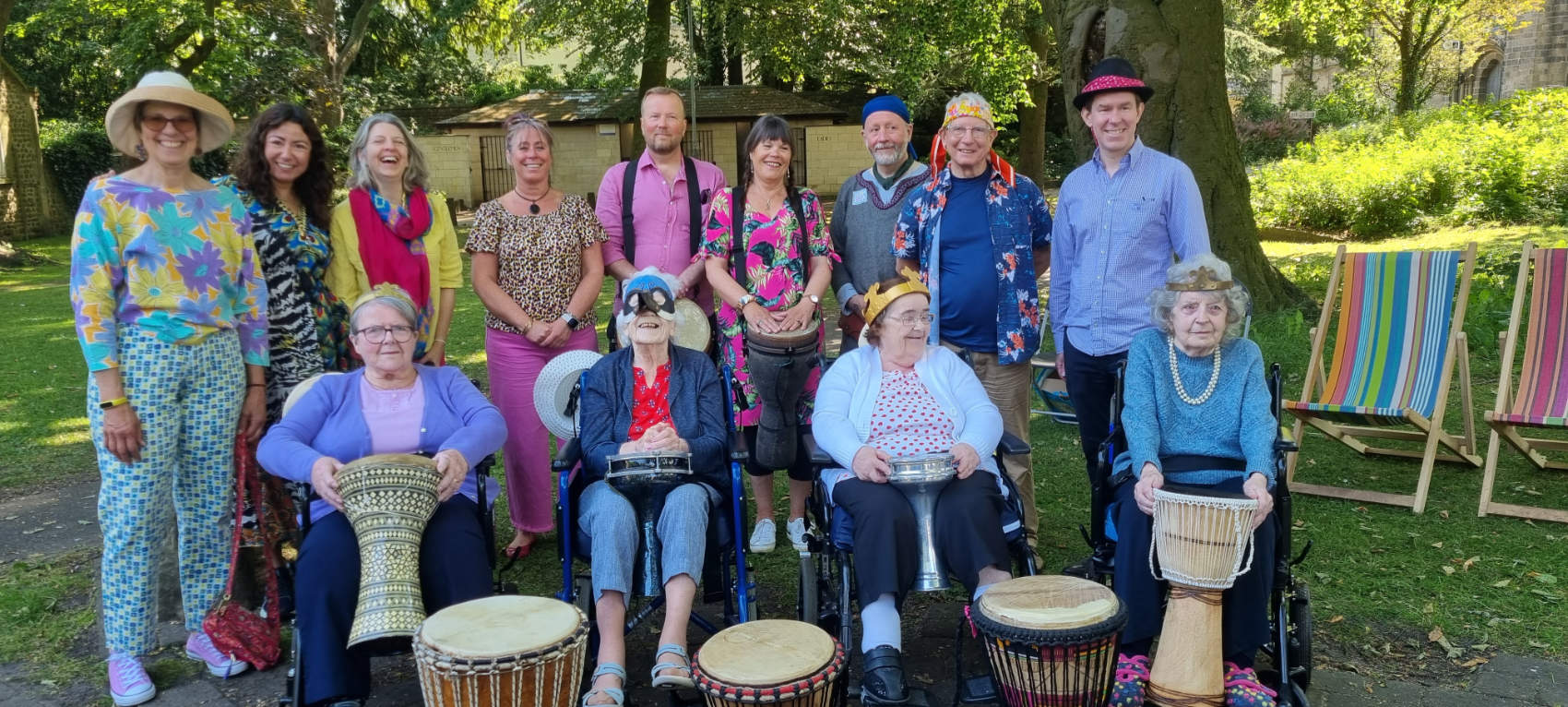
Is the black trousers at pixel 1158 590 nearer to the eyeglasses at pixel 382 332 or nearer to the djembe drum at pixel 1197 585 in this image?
the djembe drum at pixel 1197 585

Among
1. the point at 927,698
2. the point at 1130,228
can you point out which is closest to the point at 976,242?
the point at 1130,228

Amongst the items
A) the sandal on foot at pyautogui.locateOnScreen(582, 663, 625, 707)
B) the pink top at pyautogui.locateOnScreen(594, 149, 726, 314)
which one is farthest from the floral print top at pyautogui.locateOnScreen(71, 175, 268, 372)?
the sandal on foot at pyautogui.locateOnScreen(582, 663, 625, 707)

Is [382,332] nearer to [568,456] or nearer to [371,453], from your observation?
[371,453]

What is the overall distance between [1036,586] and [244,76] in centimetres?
2143

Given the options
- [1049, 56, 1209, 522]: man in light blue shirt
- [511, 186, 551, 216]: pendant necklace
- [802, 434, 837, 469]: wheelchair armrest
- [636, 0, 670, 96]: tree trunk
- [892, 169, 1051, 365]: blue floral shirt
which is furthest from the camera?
[636, 0, 670, 96]: tree trunk

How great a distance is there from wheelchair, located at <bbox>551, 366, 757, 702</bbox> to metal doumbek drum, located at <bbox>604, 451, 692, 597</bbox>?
71mm

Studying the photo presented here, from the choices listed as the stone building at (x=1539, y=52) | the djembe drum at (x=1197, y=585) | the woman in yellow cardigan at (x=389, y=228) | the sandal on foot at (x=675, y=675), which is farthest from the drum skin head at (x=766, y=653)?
the stone building at (x=1539, y=52)

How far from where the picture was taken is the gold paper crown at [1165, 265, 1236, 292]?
345 centimetres

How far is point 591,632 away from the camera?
3.52 metres

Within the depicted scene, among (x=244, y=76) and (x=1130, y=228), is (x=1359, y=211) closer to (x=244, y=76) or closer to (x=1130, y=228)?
(x=1130, y=228)

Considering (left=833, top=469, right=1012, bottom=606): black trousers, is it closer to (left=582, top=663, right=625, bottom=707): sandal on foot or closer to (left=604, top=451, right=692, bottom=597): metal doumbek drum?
(left=604, top=451, right=692, bottom=597): metal doumbek drum

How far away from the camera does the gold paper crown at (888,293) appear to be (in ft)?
12.1

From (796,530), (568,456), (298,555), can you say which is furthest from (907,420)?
(298,555)

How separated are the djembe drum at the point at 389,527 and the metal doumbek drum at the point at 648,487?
1.97 feet
